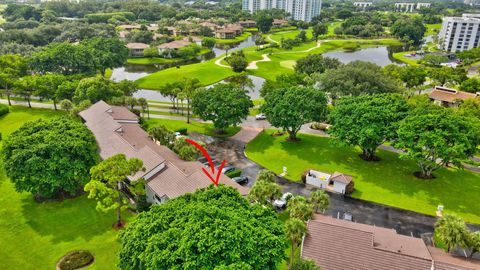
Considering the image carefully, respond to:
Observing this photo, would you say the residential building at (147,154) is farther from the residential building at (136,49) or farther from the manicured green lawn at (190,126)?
the residential building at (136,49)

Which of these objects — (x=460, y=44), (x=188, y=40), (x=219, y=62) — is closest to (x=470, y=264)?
(x=219, y=62)

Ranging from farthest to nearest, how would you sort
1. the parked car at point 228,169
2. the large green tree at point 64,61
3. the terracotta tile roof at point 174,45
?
1. the terracotta tile roof at point 174,45
2. the large green tree at point 64,61
3. the parked car at point 228,169

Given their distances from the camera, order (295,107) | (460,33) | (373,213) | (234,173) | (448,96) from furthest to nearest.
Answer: (460,33)
(448,96)
(295,107)
(234,173)
(373,213)

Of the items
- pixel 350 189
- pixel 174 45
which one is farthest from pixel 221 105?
pixel 174 45

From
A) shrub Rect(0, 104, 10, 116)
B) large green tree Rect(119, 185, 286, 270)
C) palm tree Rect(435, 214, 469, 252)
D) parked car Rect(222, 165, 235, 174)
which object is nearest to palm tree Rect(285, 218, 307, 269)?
large green tree Rect(119, 185, 286, 270)

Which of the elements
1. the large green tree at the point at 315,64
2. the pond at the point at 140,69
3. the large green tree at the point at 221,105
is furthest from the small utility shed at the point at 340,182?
the pond at the point at 140,69

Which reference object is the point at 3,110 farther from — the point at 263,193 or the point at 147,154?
the point at 263,193

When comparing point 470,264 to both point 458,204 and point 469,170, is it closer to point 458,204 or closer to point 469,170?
point 458,204
